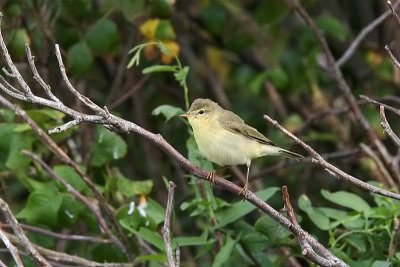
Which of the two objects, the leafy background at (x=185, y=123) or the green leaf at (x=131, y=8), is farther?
the green leaf at (x=131, y=8)

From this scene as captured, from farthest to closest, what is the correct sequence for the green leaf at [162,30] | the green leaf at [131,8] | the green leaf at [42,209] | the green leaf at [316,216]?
1. the green leaf at [162,30]
2. the green leaf at [131,8]
3. the green leaf at [42,209]
4. the green leaf at [316,216]

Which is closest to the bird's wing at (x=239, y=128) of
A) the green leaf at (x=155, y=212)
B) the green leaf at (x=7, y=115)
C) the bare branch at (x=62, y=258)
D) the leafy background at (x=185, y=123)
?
the leafy background at (x=185, y=123)

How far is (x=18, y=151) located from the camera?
343 cm

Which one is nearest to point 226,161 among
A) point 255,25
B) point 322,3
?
point 255,25

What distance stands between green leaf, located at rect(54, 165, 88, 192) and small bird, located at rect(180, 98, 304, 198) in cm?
60

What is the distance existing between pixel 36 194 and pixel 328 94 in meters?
2.81

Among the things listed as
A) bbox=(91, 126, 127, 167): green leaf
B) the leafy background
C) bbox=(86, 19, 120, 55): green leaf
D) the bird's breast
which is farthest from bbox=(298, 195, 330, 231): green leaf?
bbox=(86, 19, 120, 55): green leaf

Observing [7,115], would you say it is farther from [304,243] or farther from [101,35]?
[304,243]

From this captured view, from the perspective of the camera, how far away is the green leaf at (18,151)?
11.1 feet

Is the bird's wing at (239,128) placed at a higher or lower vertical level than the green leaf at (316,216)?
higher

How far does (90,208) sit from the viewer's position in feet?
10.6

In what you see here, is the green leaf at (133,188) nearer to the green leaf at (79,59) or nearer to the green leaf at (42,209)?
the green leaf at (42,209)

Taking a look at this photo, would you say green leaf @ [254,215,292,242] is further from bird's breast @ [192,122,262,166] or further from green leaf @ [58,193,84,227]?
green leaf @ [58,193,84,227]

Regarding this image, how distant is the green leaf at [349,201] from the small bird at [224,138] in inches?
11.9
